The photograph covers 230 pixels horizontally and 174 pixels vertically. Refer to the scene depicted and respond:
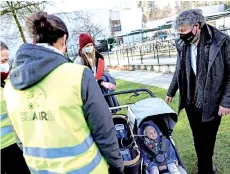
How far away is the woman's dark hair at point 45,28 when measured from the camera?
60.5 inches

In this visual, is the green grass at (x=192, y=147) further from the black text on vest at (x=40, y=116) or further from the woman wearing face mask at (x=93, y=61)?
the black text on vest at (x=40, y=116)

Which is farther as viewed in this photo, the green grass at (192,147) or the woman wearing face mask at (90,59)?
the woman wearing face mask at (90,59)

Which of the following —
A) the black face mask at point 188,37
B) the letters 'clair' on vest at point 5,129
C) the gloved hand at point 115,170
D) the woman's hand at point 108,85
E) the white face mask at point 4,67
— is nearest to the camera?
the gloved hand at point 115,170

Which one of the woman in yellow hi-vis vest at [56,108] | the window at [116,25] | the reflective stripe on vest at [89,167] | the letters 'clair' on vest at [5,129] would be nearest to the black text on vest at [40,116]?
the woman in yellow hi-vis vest at [56,108]

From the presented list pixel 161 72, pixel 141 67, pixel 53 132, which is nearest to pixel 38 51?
pixel 53 132

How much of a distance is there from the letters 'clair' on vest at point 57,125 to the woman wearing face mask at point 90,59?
6.24ft

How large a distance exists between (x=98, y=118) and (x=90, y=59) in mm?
2070

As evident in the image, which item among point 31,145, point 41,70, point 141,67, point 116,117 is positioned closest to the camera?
point 41,70

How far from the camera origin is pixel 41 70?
145 centimetres

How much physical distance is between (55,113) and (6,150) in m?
1.28

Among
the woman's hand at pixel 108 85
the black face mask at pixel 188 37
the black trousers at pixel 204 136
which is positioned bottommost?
the black trousers at pixel 204 136

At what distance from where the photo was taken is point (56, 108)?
1.45 metres

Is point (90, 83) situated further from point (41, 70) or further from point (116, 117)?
point (116, 117)

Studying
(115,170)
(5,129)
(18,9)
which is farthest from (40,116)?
(18,9)
